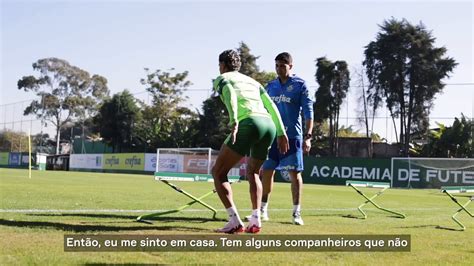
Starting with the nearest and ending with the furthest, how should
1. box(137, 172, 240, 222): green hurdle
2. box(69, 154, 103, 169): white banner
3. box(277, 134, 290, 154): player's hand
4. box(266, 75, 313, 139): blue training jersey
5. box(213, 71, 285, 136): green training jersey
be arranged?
box(213, 71, 285, 136): green training jersey → box(277, 134, 290, 154): player's hand → box(137, 172, 240, 222): green hurdle → box(266, 75, 313, 139): blue training jersey → box(69, 154, 103, 169): white banner

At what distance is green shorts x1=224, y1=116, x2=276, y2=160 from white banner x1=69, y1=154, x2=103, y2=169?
53524 mm

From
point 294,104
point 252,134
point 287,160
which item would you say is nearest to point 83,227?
point 252,134

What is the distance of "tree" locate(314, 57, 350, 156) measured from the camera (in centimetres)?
5031

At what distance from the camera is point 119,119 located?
6831cm

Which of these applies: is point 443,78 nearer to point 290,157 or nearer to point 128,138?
point 128,138

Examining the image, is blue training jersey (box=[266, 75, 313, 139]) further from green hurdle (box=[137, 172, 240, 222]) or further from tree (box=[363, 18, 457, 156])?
tree (box=[363, 18, 457, 156])

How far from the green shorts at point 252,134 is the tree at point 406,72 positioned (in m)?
42.4

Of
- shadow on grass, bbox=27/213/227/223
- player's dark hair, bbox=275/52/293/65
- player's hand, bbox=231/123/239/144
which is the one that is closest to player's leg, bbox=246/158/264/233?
player's hand, bbox=231/123/239/144

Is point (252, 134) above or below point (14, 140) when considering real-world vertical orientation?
below

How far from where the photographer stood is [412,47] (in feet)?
157

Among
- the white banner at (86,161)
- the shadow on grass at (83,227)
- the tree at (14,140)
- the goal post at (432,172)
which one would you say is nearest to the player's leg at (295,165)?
the shadow on grass at (83,227)

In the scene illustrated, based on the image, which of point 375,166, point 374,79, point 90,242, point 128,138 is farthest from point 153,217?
point 128,138

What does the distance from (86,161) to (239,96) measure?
5690 cm

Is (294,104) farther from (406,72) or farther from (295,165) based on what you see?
(406,72)
